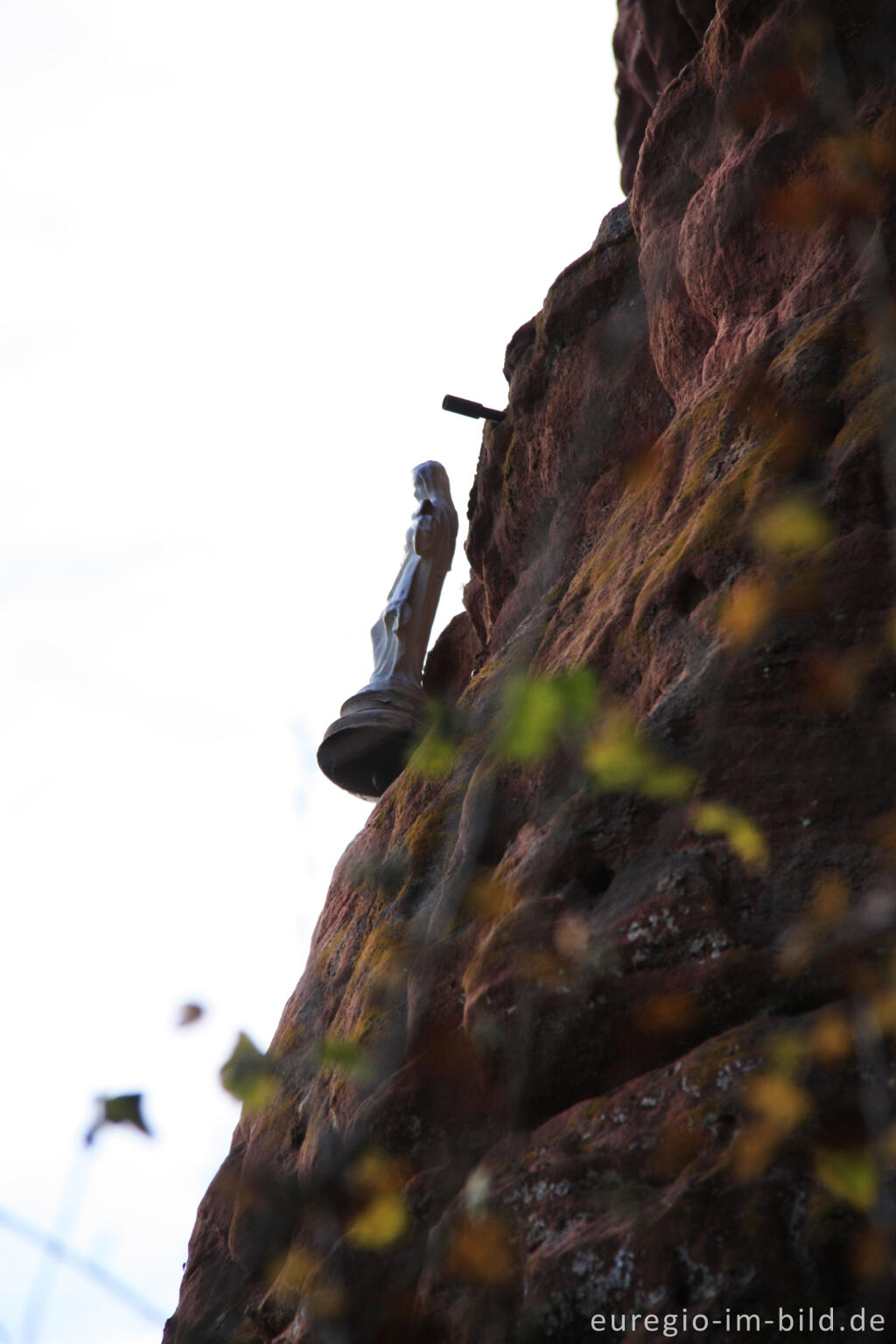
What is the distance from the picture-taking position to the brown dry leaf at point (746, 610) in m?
3.21

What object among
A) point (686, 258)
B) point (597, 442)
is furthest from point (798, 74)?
point (597, 442)

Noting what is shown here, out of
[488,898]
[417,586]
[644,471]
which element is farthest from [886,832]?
[417,586]

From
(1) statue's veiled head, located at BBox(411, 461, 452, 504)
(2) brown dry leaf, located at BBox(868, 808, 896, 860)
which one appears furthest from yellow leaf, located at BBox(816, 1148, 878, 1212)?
(1) statue's veiled head, located at BBox(411, 461, 452, 504)

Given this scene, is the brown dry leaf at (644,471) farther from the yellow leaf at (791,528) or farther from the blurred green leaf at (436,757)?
the blurred green leaf at (436,757)

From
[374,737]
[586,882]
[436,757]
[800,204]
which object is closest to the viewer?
[586,882]

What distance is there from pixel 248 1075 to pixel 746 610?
2.01 meters

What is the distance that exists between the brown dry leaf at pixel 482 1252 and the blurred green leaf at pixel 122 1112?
3.60 feet

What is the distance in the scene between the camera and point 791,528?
335cm

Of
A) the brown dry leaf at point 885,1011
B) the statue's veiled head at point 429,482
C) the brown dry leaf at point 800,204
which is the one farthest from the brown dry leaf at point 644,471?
the statue's veiled head at point 429,482

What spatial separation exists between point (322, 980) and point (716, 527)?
2.71 meters

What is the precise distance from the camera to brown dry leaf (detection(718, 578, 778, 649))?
3205mm

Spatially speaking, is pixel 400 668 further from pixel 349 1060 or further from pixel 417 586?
pixel 349 1060

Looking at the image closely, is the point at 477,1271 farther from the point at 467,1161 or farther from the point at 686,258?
the point at 686,258

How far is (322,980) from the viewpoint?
5.12 metres
